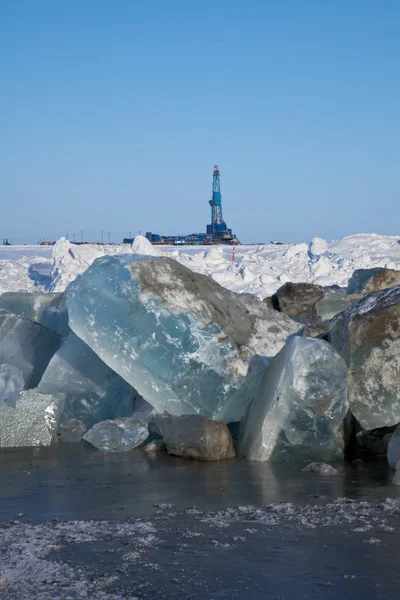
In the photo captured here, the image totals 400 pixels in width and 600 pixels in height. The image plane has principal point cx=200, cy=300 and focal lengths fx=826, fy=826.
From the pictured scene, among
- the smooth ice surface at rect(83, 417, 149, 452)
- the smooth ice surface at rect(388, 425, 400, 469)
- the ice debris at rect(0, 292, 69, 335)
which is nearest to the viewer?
the smooth ice surface at rect(388, 425, 400, 469)

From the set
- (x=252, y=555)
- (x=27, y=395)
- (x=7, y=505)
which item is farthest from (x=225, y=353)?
(x=252, y=555)

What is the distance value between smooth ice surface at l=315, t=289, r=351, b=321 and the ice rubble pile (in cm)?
280

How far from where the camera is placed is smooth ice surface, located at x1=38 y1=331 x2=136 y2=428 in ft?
19.5

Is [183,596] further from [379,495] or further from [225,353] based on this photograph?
[225,353]

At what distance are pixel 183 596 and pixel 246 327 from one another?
11.0 feet

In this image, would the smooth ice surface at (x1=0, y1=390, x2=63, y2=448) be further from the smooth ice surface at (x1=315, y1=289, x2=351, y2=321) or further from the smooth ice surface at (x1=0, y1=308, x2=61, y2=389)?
the smooth ice surface at (x1=315, y1=289, x2=351, y2=321)

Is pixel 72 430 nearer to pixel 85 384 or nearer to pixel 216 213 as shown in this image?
pixel 85 384

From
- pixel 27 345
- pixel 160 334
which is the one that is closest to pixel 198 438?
pixel 160 334

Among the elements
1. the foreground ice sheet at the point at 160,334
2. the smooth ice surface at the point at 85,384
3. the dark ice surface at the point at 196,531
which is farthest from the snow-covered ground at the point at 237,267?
the dark ice surface at the point at 196,531

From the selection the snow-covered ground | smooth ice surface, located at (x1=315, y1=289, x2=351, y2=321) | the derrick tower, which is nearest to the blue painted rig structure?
the derrick tower

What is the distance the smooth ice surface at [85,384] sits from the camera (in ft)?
19.5

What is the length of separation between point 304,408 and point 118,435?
4.05 ft

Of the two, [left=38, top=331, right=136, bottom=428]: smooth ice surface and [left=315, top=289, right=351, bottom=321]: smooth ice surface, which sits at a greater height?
[left=315, top=289, right=351, bottom=321]: smooth ice surface

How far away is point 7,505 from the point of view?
3.75 meters
